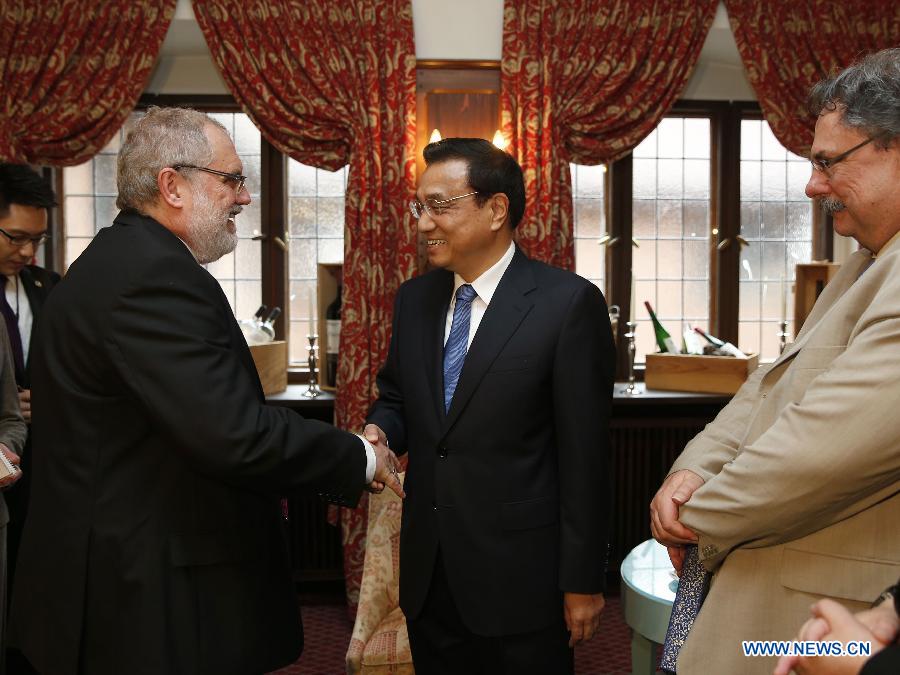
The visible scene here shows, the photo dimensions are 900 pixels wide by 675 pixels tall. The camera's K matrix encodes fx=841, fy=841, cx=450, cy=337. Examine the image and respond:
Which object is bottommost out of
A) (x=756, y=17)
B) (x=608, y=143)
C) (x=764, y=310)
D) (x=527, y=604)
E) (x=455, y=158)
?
(x=527, y=604)

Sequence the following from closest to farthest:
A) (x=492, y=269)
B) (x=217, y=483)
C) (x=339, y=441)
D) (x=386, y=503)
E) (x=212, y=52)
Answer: (x=217, y=483) → (x=339, y=441) → (x=492, y=269) → (x=386, y=503) → (x=212, y=52)

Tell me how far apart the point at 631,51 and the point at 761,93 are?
725mm

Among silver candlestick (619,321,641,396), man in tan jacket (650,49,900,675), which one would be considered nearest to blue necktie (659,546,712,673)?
man in tan jacket (650,49,900,675)

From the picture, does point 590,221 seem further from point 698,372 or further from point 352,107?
point 352,107

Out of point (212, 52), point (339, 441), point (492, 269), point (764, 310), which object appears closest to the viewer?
point (339, 441)

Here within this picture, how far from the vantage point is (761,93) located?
4328 mm

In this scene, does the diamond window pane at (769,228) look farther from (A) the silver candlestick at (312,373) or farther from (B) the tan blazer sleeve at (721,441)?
(B) the tan blazer sleeve at (721,441)

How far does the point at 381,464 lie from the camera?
2084 mm

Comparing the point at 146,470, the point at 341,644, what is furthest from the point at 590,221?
the point at 146,470

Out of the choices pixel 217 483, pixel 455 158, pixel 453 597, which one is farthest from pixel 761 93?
pixel 217 483

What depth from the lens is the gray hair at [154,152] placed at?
1856mm

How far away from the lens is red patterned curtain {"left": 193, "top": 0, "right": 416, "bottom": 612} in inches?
161

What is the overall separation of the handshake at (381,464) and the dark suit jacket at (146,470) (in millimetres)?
299

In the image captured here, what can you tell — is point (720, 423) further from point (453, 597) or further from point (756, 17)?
point (756, 17)
